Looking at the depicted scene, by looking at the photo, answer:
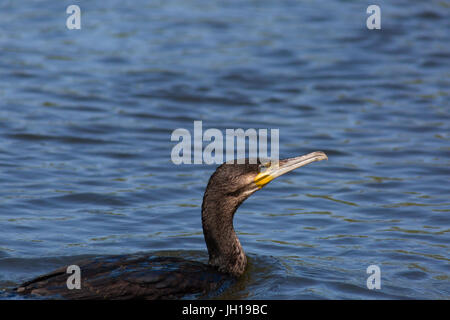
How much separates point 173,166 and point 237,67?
547cm

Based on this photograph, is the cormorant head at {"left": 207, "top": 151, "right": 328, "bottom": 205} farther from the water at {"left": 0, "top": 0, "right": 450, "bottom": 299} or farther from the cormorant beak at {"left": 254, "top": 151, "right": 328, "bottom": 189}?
the water at {"left": 0, "top": 0, "right": 450, "bottom": 299}

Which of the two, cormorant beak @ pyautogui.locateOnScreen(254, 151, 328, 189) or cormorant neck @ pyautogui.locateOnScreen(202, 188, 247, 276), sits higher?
cormorant beak @ pyautogui.locateOnScreen(254, 151, 328, 189)

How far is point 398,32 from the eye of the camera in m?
20.0

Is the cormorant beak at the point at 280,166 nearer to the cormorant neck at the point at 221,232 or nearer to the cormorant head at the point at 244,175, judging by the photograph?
the cormorant head at the point at 244,175

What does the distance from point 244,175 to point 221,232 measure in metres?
0.61

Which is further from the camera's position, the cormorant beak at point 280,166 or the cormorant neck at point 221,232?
the cormorant beak at point 280,166

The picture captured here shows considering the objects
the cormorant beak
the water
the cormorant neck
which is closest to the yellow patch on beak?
the cormorant beak

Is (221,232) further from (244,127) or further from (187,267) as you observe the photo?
(244,127)

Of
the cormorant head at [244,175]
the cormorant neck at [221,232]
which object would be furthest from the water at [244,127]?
the cormorant head at [244,175]

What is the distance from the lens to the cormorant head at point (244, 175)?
8.41m

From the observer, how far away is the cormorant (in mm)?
7504

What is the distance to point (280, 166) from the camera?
8.70 metres

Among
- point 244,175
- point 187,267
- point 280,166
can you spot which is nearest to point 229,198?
point 244,175
